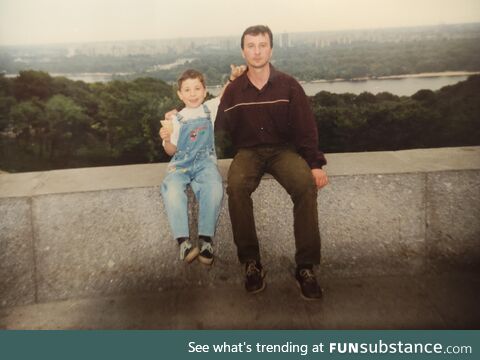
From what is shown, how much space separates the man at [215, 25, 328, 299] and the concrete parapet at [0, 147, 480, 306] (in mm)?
187

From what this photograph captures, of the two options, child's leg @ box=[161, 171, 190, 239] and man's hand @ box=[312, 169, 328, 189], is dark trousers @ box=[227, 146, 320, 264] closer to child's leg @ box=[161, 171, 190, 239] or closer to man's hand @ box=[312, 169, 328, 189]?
man's hand @ box=[312, 169, 328, 189]

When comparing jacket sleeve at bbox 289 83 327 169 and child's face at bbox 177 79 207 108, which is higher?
child's face at bbox 177 79 207 108

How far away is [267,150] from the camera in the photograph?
2.62 metres

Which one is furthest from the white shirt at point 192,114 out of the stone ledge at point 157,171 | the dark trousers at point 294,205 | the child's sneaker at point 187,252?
the child's sneaker at point 187,252

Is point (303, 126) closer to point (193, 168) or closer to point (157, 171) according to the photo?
point (193, 168)

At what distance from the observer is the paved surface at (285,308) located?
216cm

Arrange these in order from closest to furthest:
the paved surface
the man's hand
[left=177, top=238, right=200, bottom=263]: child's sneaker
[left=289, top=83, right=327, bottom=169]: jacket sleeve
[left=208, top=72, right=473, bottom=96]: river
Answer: the paved surface, [left=177, top=238, right=200, bottom=263]: child's sneaker, the man's hand, [left=289, top=83, right=327, bottom=169]: jacket sleeve, [left=208, top=72, right=473, bottom=96]: river

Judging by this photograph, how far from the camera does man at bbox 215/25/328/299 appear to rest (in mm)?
2330

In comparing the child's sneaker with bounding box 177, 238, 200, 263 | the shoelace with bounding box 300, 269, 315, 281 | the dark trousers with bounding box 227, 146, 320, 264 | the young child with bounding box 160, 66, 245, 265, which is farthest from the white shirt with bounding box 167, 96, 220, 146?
the shoelace with bounding box 300, 269, 315, 281

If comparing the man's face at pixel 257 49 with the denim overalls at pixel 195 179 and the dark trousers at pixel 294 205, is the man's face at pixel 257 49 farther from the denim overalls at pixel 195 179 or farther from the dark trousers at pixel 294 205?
the dark trousers at pixel 294 205

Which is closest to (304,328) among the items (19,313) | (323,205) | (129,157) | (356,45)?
(323,205)

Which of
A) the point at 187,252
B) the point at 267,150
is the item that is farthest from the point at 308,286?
the point at 267,150

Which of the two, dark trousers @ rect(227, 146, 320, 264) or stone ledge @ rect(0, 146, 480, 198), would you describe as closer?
dark trousers @ rect(227, 146, 320, 264)

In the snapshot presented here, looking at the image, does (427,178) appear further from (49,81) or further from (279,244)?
(49,81)
